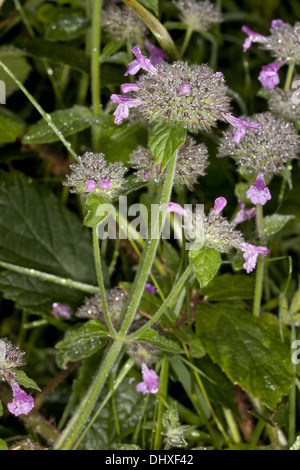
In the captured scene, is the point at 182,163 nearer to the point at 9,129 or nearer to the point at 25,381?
the point at 25,381

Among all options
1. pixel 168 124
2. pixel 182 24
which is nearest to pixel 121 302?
pixel 168 124

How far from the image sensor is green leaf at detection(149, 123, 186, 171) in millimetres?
990

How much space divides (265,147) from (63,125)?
0.59m

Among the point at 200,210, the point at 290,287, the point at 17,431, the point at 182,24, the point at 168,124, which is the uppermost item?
the point at 182,24

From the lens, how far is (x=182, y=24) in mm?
1895

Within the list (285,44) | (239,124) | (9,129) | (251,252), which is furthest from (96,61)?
(251,252)

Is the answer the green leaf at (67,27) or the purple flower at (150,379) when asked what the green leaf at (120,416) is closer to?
the purple flower at (150,379)

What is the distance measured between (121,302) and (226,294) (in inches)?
11.0

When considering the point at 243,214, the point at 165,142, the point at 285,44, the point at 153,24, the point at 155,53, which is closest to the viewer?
the point at 165,142

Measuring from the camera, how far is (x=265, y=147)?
4.27 ft

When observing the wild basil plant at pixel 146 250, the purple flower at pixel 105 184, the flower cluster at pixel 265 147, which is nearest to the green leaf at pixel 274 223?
the wild basil plant at pixel 146 250

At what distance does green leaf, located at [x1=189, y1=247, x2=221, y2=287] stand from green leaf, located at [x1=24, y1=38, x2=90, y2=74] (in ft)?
3.14

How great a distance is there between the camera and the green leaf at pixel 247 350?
1365 mm
